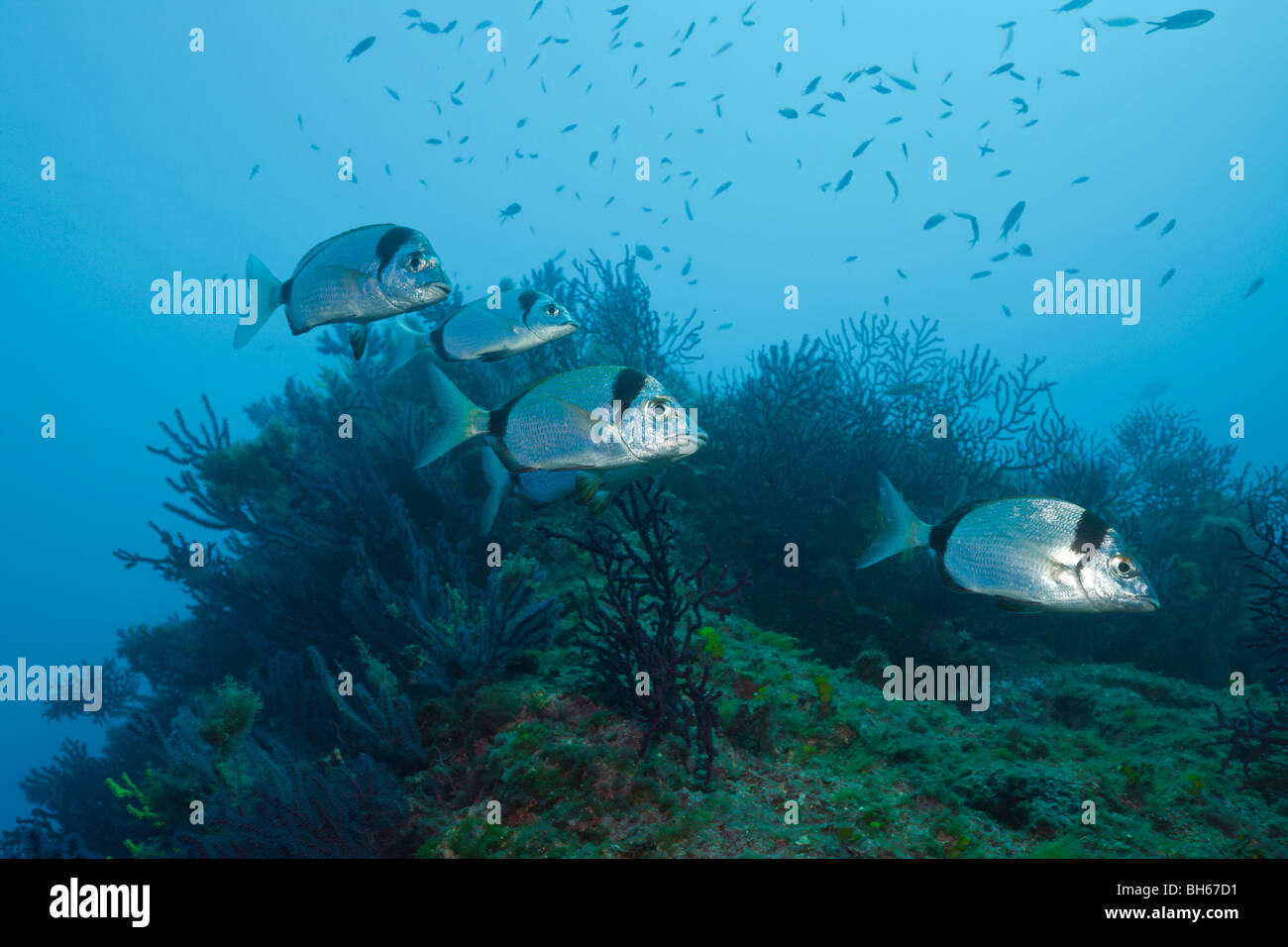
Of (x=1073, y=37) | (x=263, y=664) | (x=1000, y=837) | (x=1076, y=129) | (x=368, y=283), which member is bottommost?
(x=1000, y=837)

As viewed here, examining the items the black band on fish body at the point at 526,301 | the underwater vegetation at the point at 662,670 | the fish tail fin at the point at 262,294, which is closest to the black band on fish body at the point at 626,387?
the underwater vegetation at the point at 662,670

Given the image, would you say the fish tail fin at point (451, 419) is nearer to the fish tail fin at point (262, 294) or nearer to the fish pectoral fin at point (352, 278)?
the fish pectoral fin at point (352, 278)

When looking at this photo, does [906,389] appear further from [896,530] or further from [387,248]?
[387,248]

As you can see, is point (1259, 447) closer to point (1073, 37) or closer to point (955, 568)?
point (1073, 37)

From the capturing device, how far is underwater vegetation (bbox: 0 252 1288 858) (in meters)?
3.08

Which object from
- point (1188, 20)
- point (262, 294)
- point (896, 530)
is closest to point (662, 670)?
point (896, 530)

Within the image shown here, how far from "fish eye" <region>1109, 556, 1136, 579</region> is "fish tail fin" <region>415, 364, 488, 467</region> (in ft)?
9.12

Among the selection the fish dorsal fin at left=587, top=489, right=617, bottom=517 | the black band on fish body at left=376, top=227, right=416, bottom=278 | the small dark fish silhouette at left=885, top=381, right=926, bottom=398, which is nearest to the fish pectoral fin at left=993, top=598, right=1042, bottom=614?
the fish dorsal fin at left=587, top=489, right=617, bottom=517

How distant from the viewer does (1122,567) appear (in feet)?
8.22

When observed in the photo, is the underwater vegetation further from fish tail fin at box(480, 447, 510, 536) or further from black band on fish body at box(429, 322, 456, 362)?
black band on fish body at box(429, 322, 456, 362)

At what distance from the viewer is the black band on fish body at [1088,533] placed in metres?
2.55

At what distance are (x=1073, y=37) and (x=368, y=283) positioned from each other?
133516mm

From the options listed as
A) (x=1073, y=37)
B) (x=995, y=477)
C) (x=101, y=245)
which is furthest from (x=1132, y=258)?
(x=101, y=245)
